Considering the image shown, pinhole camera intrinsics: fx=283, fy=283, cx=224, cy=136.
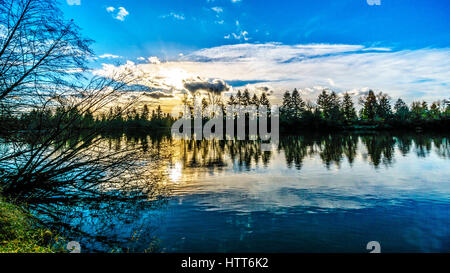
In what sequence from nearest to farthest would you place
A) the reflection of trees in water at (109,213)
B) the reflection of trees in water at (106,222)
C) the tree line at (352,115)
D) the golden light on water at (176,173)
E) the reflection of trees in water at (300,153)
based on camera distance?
the reflection of trees in water at (106,222), the reflection of trees in water at (109,213), the golden light on water at (176,173), the reflection of trees in water at (300,153), the tree line at (352,115)

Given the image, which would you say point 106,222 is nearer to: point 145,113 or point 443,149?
point 145,113

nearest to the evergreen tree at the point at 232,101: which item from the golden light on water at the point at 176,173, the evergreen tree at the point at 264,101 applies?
the evergreen tree at the point at 264,101

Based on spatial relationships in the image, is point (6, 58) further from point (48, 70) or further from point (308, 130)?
point (308, 130)

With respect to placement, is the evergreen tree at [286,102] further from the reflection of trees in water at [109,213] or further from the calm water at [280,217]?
the reflection of trees in water at [109,213]

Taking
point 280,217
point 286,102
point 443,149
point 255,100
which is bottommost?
point 280,217

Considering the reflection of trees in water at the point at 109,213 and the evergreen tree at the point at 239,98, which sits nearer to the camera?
the reflection of trees in water at the point at 109,213

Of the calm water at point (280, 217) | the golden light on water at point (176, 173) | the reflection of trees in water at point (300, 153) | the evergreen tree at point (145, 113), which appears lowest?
the calm water at point (280, 217)

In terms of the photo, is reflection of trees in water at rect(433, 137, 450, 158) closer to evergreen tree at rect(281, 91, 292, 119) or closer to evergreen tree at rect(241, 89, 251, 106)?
evergreen tree at rect(281, 91, 292, 119)

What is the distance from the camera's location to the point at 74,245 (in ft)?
23.6

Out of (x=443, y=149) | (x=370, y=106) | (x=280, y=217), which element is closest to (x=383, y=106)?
(x=370, y=106)
